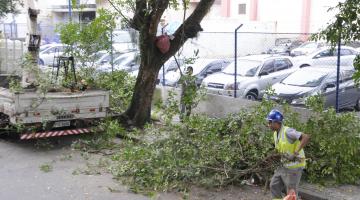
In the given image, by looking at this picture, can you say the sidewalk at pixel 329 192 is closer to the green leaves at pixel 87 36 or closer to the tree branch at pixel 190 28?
the tree branch at pixel 190 28

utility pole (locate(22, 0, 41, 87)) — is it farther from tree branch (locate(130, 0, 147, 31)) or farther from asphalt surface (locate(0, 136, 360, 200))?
tree branch (locate(130, 0, 147, 31))

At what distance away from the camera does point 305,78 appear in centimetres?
1370

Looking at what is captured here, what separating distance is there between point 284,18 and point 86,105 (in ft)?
90.5

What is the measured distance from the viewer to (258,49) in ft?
56.6

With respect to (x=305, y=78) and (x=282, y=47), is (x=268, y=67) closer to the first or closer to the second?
(x=305, y=78)

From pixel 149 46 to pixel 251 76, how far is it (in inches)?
178

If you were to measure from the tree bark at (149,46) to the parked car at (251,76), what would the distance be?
9.30 ft

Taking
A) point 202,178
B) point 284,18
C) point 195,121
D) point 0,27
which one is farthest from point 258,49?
point 0,27

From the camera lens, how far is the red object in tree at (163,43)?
37.4 ft

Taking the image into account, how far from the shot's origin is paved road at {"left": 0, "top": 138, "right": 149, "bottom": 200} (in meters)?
7.43

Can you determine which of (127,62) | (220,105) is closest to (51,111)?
(220,105)

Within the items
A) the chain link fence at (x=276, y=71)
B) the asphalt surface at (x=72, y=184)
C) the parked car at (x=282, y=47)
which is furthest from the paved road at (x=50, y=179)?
the parked car at (x=282, y=47)

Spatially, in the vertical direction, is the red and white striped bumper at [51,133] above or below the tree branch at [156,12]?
below

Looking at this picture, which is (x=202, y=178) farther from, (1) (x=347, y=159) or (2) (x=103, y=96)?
(2) (x=103, y=96)
